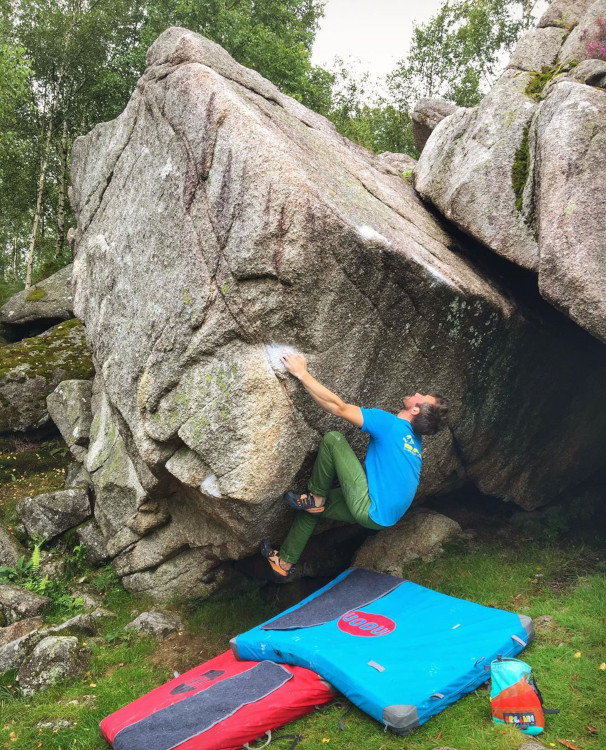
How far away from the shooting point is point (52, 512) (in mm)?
11500

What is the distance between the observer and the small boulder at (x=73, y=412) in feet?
42.2

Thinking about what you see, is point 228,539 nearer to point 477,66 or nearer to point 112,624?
point 112,624

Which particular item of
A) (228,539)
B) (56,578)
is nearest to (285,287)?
(228,539)

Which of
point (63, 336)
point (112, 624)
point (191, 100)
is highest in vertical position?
point (191, 100)

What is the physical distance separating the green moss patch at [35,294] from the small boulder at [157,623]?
1375 centimetres

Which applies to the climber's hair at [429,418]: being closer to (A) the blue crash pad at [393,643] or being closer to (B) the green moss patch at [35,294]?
(A) the blue crash pad at [393,643]

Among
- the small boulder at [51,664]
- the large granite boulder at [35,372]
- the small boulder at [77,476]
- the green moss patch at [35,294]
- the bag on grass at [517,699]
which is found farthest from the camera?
the green moss patch at [35,294]

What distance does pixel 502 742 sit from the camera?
578 cm

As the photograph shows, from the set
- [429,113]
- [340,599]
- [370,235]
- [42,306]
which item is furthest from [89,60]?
[340,599]

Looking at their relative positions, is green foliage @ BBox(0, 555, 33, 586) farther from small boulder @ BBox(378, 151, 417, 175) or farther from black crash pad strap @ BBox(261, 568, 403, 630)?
small boulder @ BBox(378, 151, 417, 175)

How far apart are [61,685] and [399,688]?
5032 mm

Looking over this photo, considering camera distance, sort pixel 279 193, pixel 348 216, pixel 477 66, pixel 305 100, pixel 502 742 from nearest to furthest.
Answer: pixel 502 742, pixel 279 193, pixel 348 216, pixel 305 100, pixel 477 66

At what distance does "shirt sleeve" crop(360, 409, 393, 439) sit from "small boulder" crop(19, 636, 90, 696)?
5627 mm

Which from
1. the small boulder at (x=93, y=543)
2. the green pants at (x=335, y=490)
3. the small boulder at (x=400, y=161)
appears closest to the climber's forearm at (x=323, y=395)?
the green pants at (x=335, y=490)
